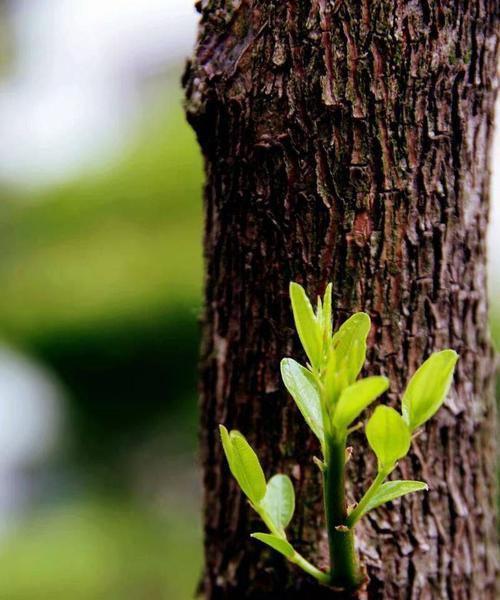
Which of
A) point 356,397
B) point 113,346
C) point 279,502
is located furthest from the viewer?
point 113,346

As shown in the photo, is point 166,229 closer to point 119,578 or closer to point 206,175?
point 119,578

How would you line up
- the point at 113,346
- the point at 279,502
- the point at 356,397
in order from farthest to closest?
the point at 113,346 → the point at 279,502 → the point at 356,397

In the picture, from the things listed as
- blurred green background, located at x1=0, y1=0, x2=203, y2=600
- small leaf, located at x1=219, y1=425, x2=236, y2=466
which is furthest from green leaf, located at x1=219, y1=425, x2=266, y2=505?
blurred green background, located at x1=0, y1=0, x2=203, y2=600

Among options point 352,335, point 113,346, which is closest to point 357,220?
point 352,335

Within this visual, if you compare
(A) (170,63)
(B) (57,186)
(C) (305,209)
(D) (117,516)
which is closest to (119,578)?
(D) (117,516)

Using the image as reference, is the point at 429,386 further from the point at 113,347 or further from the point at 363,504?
the point at 113,347

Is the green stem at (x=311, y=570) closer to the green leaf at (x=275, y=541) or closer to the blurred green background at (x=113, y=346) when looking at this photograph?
the green leaf at (x=275, y=541)
